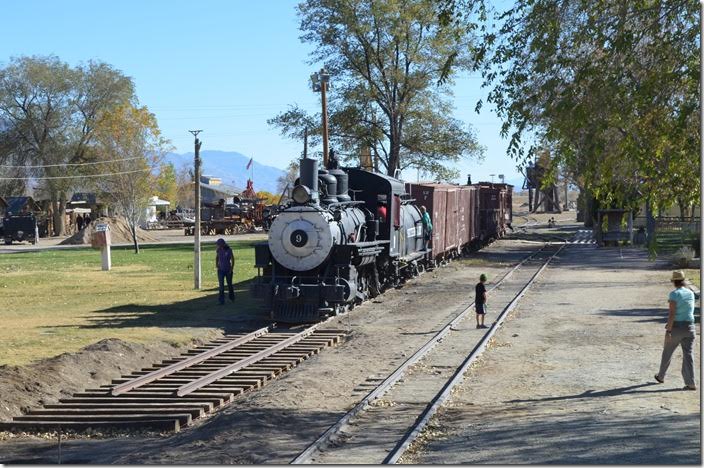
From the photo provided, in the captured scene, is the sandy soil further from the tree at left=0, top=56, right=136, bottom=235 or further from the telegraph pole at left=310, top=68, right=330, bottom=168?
the tree at left=0, top=56, right=136, bottom=235

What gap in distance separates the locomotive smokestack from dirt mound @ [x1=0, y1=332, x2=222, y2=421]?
17.4ft

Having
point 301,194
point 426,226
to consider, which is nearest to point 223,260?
point 301,194

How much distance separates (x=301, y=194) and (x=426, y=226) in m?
10.6

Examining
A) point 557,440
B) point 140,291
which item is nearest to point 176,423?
point 557,440

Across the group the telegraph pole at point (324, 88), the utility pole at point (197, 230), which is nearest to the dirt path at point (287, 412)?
the utility pole at point (197, 230)

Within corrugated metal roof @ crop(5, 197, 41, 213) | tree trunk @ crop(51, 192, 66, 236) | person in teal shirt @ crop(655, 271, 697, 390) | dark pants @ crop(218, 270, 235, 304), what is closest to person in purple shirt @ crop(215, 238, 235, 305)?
dark pants @ crop(218, 270, 235, 304)

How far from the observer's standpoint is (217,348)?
1791 cm

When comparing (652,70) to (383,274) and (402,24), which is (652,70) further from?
(402,24)

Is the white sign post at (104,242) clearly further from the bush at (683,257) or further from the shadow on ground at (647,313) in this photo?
the bush at (683,257)

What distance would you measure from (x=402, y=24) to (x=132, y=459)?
4401cm

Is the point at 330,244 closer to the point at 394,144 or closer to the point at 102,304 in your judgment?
the point at 102,304

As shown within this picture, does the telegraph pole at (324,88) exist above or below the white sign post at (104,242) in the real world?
above

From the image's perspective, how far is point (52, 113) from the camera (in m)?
80.9

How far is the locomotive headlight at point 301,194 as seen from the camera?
70.6 ft
